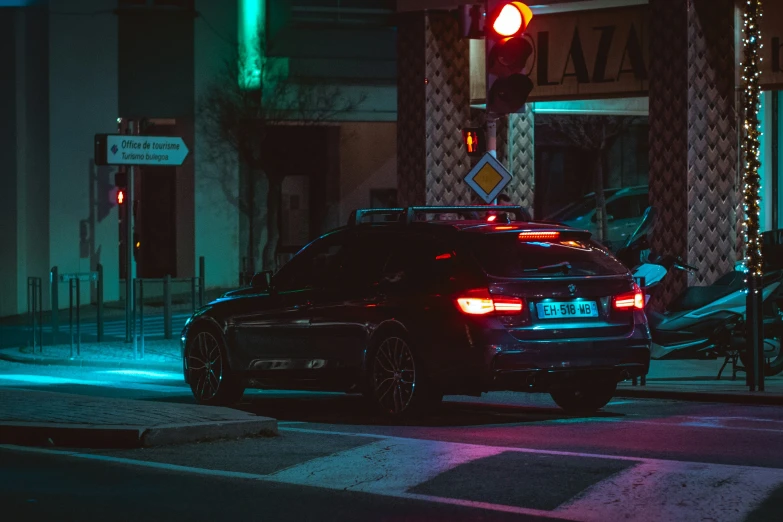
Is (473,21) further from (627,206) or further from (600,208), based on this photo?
(627,206)

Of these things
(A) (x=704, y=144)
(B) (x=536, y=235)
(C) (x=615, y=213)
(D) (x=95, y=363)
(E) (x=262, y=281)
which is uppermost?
(A) (x=704, y=144)

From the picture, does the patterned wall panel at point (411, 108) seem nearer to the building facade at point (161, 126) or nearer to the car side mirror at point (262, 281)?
the building facade at point (161, 126)

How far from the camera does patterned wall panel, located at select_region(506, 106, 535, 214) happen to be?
23.9 metres

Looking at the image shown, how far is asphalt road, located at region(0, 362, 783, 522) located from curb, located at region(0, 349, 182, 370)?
6.68 m

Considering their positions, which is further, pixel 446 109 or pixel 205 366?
pixel 446 109

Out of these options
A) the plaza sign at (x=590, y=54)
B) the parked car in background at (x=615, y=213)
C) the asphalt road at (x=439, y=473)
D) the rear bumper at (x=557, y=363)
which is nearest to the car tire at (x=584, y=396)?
the asphalt road at (x=439, y=473)

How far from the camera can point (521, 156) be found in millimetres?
24000

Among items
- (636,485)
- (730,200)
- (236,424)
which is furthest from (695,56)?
(636,485)

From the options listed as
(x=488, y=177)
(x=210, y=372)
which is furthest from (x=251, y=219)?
(x=210, y=372)

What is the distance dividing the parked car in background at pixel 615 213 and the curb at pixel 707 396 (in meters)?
17.5

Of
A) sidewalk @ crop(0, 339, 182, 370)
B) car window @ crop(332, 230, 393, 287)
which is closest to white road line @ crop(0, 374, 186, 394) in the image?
sidewalk @ crop(0, 339, 182, 370)

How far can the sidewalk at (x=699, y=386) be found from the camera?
43.5ft

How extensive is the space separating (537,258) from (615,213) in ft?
69.1

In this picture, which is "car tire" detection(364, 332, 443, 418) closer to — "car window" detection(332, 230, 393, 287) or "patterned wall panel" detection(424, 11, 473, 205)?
"car window" detection(332, 230, 393, 287)
